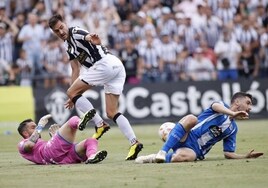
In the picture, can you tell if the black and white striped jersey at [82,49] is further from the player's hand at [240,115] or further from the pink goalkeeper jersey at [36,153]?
the player's hand at [240,115]

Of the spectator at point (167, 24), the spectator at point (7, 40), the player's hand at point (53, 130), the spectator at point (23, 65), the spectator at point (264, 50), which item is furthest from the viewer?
the spectator at point (167, 24)

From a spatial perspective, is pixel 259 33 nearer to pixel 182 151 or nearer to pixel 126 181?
pixel 182 151

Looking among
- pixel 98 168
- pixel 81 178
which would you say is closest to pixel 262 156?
pixel 98 168

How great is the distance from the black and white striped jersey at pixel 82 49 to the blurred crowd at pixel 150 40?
10965 millimetres

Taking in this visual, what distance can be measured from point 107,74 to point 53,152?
212cm

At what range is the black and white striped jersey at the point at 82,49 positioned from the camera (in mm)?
14000

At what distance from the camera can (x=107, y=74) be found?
1434 cm

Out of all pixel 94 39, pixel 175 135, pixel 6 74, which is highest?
pixel 94 39

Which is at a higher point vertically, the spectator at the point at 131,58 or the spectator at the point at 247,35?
the spectator at the point at 247,35

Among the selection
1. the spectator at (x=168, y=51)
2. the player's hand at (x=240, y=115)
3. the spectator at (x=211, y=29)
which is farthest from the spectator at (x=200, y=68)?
the player's hand at (x=240, y=115)

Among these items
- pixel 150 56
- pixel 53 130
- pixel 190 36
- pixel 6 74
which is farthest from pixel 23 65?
pixel 53 130

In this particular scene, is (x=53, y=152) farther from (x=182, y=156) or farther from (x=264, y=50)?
(x=264, y=50)

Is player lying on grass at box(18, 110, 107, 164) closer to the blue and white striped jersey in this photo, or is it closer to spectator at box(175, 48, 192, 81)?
the blue and white striped jersey

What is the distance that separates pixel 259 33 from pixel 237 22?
79 centimetres
